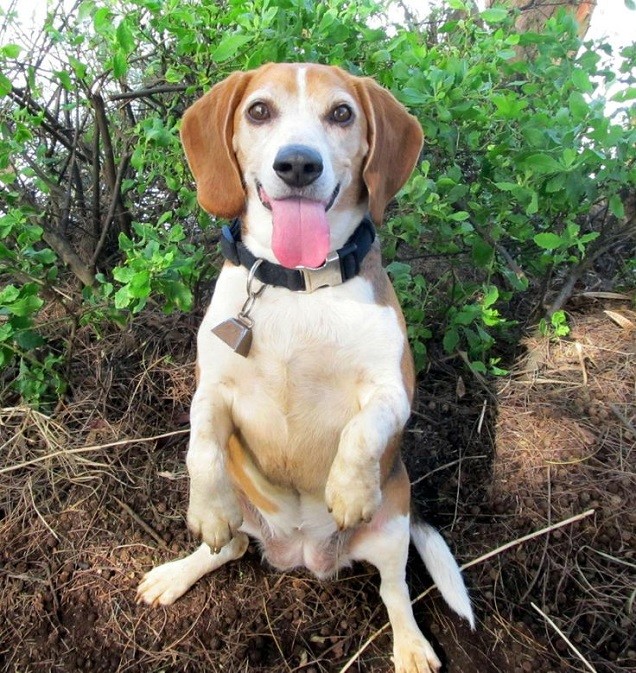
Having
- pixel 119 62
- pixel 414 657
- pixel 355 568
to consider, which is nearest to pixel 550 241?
pixel 355 568

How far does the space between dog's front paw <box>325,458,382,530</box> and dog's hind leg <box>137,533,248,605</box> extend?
2.46ft

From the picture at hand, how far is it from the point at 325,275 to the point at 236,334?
369 mm

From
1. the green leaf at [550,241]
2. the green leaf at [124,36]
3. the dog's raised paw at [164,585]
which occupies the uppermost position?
the green leaf at [124,36]

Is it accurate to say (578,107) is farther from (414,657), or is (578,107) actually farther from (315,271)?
(414,657)

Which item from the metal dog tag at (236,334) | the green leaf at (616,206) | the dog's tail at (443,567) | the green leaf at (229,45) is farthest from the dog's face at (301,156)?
the dog's tail at (443,567)

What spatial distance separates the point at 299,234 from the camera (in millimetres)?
2041

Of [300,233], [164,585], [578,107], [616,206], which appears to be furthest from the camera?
[616,206]

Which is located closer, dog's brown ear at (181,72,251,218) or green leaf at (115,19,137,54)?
dog's brown ear at (181,72,251,218)

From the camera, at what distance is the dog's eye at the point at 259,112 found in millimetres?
2152

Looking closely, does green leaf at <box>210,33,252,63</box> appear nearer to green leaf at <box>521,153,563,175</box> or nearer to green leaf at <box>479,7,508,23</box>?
green leaf at <box>479,7,508,23</box>

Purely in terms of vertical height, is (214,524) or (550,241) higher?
(550,241)

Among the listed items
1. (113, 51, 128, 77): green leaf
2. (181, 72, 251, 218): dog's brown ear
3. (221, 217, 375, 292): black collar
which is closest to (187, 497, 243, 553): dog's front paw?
(221, 217, 375, 292): black collar

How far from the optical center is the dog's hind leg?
101 inches

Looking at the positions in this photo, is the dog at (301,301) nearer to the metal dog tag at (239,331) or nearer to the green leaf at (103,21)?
the metal dog tag at (239,331)
